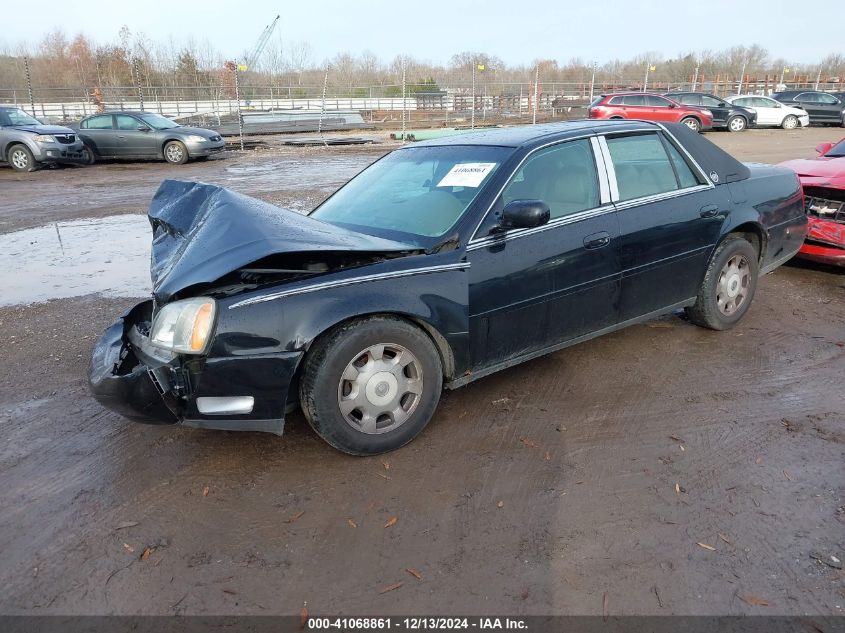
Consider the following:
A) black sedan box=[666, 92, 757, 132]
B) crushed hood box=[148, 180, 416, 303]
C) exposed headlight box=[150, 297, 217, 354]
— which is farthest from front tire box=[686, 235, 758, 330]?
black sedan box=[666, 92, 757, 132]

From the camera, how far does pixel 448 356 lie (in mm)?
3404

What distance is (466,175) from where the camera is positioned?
12.4ft

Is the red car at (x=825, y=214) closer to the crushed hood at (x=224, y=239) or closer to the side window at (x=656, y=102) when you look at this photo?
the crushed hood at (x=224, y=239)

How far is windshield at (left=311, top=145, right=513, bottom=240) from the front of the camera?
3.62m

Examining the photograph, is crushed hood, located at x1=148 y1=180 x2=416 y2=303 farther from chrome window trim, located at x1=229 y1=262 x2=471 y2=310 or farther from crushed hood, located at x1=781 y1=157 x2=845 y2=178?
crushed hood, located at x1=781 y1=157 x2=845 y2=178

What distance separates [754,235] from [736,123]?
2431 centimetres

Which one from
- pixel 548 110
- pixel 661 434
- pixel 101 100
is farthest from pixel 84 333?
pixel 548 110

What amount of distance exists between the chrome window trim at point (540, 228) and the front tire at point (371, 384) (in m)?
0.60

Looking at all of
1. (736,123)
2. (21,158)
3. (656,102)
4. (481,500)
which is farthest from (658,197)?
(736,123)

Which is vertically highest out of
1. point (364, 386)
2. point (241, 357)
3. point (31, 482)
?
point (241, 357)

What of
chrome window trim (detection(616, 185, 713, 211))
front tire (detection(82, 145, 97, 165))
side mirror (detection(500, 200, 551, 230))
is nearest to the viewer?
side mirror (detection(500, 200, 551, 230))

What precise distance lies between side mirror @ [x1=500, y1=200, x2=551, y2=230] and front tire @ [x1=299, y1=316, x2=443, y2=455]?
30.5 inches

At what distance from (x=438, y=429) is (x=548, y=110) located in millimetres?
35136

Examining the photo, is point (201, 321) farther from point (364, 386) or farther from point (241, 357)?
point (364, 386)
